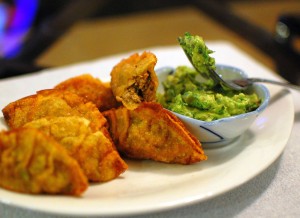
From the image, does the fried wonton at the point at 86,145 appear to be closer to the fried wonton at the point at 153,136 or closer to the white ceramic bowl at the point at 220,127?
the fried wonton at the point at 153,136

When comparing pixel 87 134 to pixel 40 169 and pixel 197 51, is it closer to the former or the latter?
pixel 40 169

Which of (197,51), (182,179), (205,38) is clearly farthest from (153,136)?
(205,38)

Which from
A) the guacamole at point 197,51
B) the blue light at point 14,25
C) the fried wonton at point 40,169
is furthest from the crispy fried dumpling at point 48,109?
the blue light at point 14,25

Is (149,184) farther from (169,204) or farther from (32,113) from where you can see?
(32,113)

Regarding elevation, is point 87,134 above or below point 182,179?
above

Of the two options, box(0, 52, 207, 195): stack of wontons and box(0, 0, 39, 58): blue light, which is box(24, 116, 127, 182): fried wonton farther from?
box(0, 0, 39, 58): blue light

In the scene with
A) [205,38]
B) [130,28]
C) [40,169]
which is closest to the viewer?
[40,169]
